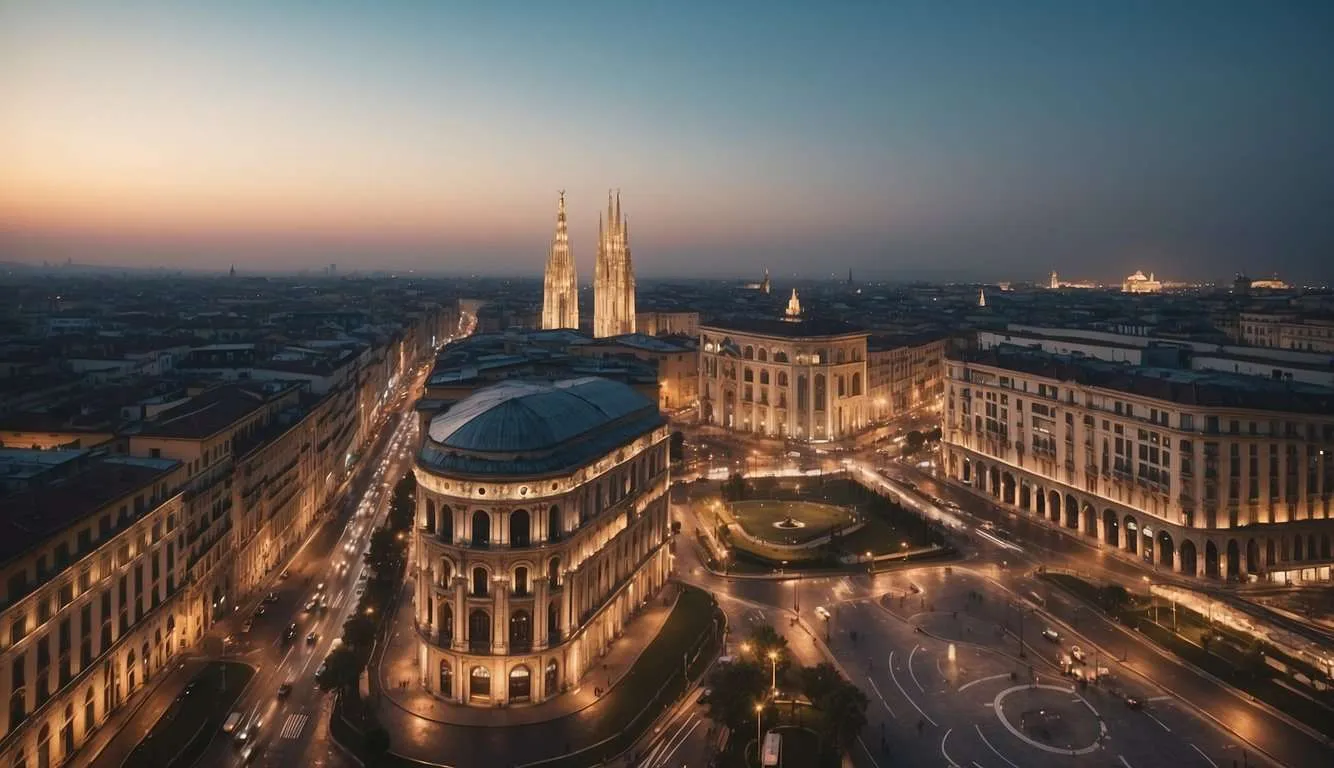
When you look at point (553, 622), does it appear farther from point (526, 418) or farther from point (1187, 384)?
point (1187, 384)

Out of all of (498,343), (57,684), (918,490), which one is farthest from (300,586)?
(498,343)

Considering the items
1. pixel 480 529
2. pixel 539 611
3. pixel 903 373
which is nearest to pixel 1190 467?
pixel 539 611

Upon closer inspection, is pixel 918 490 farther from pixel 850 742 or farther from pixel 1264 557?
pixel 850 742

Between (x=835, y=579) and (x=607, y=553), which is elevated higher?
(x=607, y=553)

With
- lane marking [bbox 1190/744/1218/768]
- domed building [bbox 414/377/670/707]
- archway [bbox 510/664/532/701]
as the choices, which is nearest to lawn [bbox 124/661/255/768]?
domed building [bbox 414/377/670/707]

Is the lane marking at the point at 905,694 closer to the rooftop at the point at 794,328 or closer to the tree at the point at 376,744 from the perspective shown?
the tree at the point at 376,744

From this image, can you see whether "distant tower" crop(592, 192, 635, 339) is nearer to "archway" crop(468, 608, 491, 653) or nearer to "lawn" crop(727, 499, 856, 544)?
"lawn" crop(727, 499, 856, 544)
